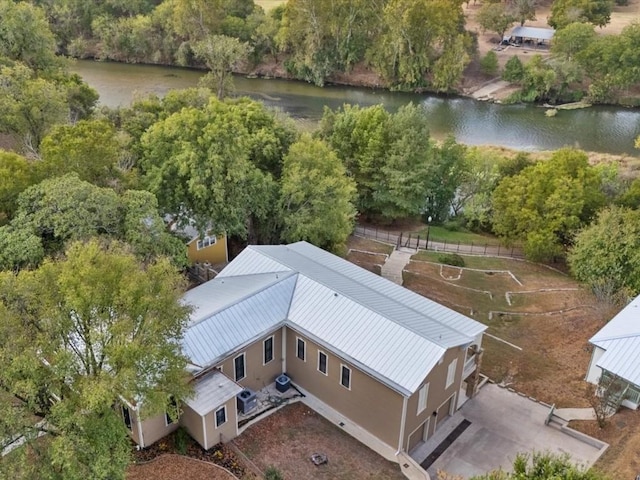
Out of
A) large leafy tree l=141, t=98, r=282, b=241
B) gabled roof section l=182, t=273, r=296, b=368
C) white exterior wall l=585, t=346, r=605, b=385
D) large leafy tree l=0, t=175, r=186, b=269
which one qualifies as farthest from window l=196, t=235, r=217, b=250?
white exterior wall l=585, t=346, r=605, b=385

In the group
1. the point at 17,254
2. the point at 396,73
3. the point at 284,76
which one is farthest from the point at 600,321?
the point at 284,76

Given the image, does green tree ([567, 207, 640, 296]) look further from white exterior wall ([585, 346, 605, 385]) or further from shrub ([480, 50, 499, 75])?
shrub ([480, 50, 499, 75])

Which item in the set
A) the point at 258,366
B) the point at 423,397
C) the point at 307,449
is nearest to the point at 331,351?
the point at 258,366

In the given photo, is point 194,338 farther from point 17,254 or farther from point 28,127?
point 28,127

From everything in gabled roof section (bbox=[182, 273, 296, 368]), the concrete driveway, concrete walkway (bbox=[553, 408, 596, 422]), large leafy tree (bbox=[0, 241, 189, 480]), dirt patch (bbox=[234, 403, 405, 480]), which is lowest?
the concrete driveway

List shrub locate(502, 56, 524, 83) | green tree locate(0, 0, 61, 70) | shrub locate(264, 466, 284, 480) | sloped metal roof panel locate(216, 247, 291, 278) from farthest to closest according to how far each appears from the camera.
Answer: shrub locate(502, 56, 524, 83), green tree locate(0, 0, 61, 70), sloped metal roof panel locate(216, 247, 291, 278), shrub locate(264, 466, 284, 480)
